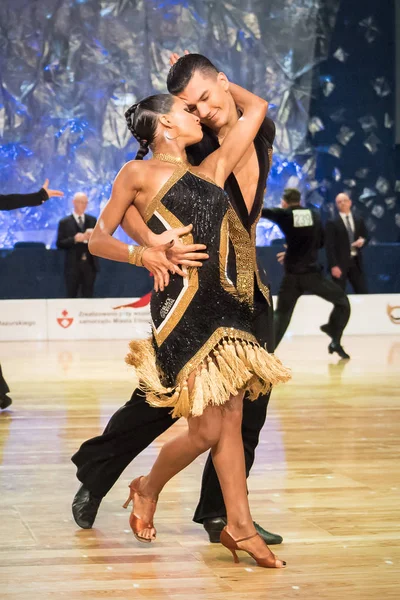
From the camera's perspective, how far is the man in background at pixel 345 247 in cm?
1134

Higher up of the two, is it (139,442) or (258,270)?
(258,270)

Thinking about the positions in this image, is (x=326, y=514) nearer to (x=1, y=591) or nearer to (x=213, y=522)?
(x=213, y=522)

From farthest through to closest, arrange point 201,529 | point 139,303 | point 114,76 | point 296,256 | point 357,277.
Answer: point 114,76, point 357,277, point 139,303, point 296,256, point 201,529

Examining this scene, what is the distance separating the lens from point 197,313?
10.1ft

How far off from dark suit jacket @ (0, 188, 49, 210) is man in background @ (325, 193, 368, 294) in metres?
4.73

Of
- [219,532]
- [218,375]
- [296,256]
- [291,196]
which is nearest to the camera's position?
[218,375]

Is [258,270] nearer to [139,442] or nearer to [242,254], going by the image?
[242,254]

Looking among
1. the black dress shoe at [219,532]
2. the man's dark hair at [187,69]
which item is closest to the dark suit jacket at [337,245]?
the black dress shoe at [219,532]

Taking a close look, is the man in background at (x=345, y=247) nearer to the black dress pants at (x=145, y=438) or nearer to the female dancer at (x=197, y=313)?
the black dress pants at (x=145, y=438)

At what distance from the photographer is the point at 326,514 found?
3789mm

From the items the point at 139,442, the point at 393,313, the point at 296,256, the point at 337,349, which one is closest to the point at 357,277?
the point at 393,313

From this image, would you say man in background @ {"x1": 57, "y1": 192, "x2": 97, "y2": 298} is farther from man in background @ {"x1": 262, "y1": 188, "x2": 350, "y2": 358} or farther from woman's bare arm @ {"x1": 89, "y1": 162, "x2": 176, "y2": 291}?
woman's bare arm @ {"x1": 89, "y1": 162, "x2": 176, "y2": 291}

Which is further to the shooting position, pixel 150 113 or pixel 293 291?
pixel 293 291

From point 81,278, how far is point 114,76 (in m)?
5.56
